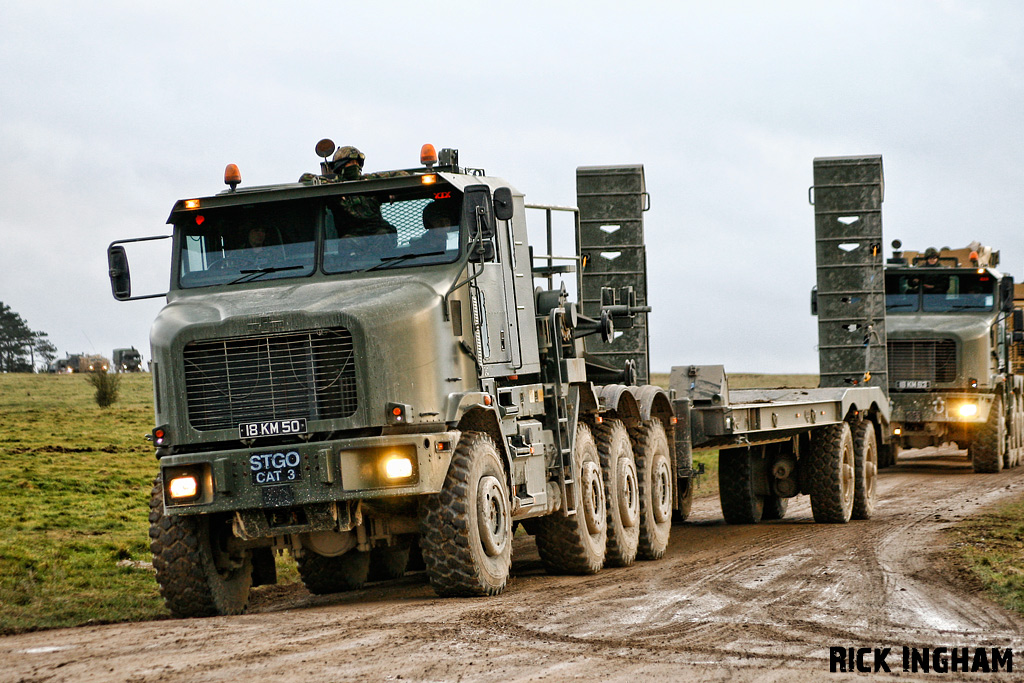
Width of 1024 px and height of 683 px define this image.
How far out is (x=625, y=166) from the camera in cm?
1592

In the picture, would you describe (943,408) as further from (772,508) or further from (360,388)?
(360,388)

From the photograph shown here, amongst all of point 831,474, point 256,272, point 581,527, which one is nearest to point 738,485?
point 831,474

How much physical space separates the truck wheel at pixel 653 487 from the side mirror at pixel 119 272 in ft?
18.3

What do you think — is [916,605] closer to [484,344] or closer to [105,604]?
[484,344]

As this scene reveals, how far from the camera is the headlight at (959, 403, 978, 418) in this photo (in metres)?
23.9

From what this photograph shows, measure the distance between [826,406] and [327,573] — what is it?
756cm

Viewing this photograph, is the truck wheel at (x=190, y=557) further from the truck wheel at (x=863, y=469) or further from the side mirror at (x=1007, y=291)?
the side mirror at (x=1007, y=291)

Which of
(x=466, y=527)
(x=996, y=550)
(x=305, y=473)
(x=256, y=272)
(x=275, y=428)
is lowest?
(x=996, y=550)

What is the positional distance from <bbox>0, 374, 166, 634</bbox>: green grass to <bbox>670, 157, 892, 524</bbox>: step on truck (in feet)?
20.7

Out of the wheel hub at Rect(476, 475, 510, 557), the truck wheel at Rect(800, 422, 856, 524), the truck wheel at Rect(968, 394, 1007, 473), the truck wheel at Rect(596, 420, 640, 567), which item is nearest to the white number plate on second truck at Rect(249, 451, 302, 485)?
the wheel hub at Rect(476, 475, 510, 557)

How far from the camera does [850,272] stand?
1942 centimetres

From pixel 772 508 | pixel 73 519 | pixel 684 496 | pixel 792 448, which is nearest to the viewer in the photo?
pixel 684 496

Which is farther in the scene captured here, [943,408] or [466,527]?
[943,408]

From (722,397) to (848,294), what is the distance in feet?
17.4
